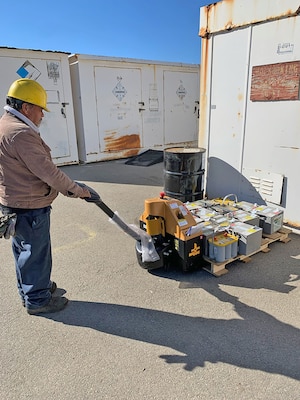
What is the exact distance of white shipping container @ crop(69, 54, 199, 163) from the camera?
8.46 m

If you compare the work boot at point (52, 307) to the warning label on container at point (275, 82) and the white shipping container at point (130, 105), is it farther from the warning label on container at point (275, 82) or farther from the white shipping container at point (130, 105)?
the white shipping container at point (130, 105)

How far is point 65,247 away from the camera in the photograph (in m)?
3.81

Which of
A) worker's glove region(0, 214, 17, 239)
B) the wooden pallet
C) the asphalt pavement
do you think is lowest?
the asphalt pavement

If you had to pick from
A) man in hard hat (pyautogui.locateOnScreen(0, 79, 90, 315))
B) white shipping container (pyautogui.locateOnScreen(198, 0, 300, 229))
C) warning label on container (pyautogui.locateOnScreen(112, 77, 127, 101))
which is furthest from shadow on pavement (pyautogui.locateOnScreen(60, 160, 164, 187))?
man in hard hat (pyautogui.locateOnScreen(0, 79, 90, 315))

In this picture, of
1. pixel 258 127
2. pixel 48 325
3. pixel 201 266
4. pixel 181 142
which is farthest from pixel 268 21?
pixel 181 142

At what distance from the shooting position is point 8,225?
2.27m

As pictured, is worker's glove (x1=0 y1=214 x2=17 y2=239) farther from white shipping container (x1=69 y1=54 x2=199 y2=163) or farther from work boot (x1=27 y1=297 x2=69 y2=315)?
white shipping container (x1=69 y1=54 x2=199 y2=163)

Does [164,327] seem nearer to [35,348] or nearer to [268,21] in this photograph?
[35,348]

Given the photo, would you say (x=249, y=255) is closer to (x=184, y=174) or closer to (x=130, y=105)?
(x=184, y=174)

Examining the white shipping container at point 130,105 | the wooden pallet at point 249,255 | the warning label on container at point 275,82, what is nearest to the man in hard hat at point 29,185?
the wooden pallet at point 249,255

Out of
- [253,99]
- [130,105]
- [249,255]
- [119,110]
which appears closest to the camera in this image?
[249,255]

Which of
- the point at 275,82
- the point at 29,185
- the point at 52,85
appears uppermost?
the point at 52,85

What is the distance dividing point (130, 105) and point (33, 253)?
7625 mm

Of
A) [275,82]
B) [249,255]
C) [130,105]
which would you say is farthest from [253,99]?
[130,105]
